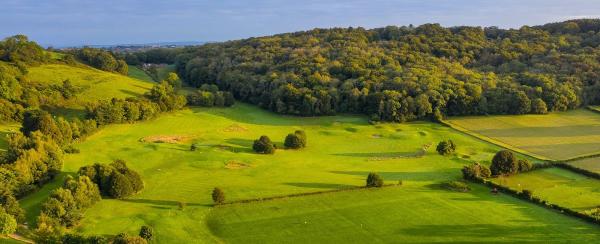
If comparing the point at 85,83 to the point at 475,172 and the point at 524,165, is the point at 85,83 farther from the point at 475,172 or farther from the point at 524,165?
the point at 524,165

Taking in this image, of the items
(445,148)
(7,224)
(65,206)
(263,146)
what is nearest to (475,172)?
(445,148)

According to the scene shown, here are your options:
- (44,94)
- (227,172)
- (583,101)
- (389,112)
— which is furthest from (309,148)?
(583,101)

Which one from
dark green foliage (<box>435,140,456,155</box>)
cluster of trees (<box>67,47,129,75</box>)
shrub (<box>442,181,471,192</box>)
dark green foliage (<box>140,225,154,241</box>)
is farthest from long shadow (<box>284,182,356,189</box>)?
cluster of trees (<box>67,47,129,75</box>)

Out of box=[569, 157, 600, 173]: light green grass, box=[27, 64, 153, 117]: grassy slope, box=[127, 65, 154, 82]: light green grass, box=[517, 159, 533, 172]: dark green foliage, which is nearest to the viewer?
box=[517, 159, 533, 172]: dark green foliage

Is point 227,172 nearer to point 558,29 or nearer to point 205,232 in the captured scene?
point 205,232

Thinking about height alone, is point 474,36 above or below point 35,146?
above

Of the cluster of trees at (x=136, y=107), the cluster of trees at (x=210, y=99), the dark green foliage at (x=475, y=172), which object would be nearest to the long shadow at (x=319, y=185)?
the dark green foliage at (x=475, y=172)

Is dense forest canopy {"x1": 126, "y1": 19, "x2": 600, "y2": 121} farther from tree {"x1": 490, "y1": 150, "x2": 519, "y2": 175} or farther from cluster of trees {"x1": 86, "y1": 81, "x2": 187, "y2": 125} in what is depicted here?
tree {"x1": 490, "y1": 150, "x2": 519, "y2": 175}
